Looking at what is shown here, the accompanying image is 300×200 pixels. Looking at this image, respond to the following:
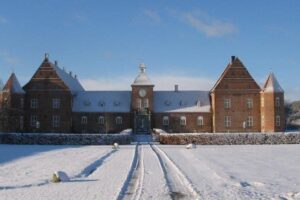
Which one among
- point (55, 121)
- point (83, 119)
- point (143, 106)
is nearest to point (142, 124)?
point (143, 106)

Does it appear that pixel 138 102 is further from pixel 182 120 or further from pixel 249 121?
pixel 249 121

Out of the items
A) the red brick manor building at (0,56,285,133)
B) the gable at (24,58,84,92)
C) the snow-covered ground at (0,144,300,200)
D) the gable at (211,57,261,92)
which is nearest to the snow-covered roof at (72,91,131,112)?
the red brick manor building at (0,56,285,133)

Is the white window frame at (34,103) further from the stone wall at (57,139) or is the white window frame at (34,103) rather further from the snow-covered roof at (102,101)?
the stone wall at (57,139)

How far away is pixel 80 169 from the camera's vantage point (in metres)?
19.5

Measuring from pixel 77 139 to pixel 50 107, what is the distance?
20642mm

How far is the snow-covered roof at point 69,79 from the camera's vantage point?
63.4 m

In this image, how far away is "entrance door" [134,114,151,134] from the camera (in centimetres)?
6396

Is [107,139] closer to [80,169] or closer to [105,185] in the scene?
[80,169]

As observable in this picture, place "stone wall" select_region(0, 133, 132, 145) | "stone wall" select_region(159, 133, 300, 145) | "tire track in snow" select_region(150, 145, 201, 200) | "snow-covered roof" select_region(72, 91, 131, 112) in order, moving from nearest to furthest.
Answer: "tire track in snow" select_region(150, 145, 201, 200)
"stone wall" select_region(0, 133, 132, 145)
"stone wall" select_region(159, 133, 300, 145)
"snow-covered roof" select_region(72, 91, 131, 112)

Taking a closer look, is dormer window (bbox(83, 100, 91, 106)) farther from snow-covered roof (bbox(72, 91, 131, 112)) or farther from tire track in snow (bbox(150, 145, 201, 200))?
tire track in snow (bbox(150, 145, 201, 200))

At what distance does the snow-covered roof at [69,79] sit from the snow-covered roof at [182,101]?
11196 mm

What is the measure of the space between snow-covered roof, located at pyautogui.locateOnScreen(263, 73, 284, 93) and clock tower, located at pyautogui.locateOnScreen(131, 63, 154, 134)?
48.4 feet

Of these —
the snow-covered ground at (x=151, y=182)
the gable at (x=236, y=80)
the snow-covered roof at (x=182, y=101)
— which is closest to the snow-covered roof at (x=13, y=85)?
the snow-covered roof at (x=182, y=101)

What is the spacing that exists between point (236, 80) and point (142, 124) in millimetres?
13284
